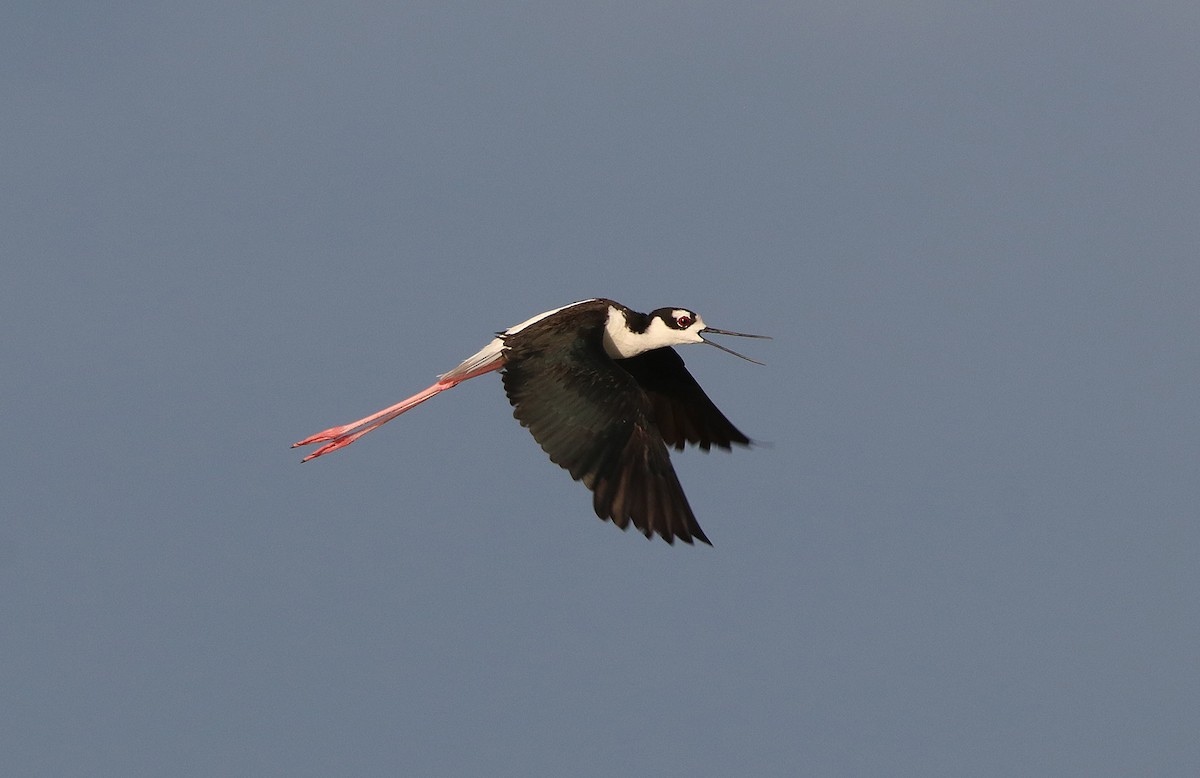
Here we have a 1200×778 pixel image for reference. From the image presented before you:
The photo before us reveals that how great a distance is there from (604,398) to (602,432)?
31 centimetres

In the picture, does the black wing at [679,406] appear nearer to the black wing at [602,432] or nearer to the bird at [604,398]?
the bird at [604,398]

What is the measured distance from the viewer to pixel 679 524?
1193 cm

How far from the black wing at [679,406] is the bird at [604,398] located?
1 centimetres

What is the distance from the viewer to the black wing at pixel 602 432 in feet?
39.1

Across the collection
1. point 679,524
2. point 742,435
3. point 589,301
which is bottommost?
point 679,524

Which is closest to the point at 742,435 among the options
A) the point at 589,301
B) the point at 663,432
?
the point at 663,432

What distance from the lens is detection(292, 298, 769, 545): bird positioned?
39.2 feet

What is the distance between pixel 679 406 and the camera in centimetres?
1466

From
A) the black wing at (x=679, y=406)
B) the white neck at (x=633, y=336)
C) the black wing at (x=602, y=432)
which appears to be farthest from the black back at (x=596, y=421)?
the black wing at (x=679, y=406)

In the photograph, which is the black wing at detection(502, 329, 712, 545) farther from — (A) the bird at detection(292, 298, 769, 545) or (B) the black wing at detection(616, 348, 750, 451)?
(B) the black wing at detection(616, 348, 750, 451)

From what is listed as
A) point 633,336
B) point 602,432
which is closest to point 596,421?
point 602,432

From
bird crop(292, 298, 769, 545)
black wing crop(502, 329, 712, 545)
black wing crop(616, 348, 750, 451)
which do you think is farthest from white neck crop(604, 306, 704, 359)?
black wing crop(502, 329, 712, 545)

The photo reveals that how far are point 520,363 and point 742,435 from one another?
104 inches

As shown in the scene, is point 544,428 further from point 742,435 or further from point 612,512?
point 742,435
